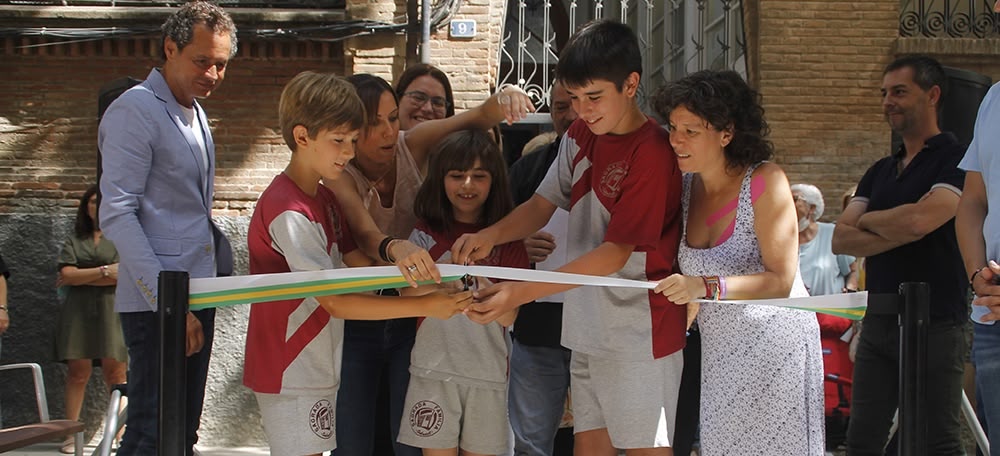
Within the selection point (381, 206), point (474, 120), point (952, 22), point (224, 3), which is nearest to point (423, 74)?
point (474, 120)

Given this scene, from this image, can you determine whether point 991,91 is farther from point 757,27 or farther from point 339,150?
point 757,27

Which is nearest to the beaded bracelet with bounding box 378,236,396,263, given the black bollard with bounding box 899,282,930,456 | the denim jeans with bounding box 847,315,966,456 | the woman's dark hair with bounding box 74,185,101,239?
the black bollard with bounding box 899,282,930,456

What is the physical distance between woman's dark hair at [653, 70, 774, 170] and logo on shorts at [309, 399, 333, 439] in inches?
58.1

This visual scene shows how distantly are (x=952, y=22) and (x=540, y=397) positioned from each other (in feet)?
21.3

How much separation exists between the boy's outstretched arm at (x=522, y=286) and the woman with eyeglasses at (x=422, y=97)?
4.08 ft

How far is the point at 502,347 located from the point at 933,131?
2.21m

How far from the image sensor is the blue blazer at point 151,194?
3771mm

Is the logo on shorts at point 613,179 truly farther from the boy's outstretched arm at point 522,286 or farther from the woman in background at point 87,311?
the woman in background at point 87,311

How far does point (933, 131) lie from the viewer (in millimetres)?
4805

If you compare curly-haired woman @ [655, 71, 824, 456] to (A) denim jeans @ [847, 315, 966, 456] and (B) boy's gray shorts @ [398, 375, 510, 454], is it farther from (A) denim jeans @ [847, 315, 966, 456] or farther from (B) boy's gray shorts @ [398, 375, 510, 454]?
(A) denim jeans @ [847, 315, 966, 456]

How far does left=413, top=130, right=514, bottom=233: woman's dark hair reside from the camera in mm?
4023

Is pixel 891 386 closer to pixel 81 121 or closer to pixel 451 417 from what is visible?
pixel 451 417

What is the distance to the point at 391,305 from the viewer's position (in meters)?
Answer: 3.56

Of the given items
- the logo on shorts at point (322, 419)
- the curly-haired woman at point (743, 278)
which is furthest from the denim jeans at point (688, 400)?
the logo on shorts at point (322, 419)
